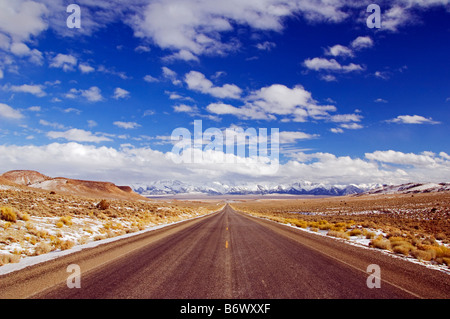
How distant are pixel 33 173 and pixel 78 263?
118 meters

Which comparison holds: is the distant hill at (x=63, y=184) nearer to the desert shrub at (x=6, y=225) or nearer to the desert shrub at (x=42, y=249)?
the desert shrub at (x=6, y=225)

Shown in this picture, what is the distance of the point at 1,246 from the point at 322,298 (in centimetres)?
1172

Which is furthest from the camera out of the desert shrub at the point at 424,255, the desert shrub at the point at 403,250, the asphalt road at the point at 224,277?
the desert shrub at the point at 403,250

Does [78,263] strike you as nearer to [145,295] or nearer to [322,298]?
[145,295]

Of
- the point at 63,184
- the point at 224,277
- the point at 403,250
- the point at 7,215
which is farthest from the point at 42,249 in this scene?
the point at 63,184

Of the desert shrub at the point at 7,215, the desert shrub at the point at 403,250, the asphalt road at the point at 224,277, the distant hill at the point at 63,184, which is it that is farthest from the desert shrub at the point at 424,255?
the distant hill at the point at 63,184

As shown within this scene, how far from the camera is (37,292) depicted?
17.5ft

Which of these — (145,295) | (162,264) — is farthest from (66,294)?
(162,264)

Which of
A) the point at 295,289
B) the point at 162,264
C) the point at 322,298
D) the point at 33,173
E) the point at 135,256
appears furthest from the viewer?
the point at 33,173

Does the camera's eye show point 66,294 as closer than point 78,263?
Yes

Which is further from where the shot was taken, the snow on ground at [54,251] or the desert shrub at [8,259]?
the desert shrub at [8,259]

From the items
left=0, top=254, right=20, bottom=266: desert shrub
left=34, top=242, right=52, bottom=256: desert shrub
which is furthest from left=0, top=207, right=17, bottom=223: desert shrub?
left=0, top=254, right=20, bottom=266: desert shrub
